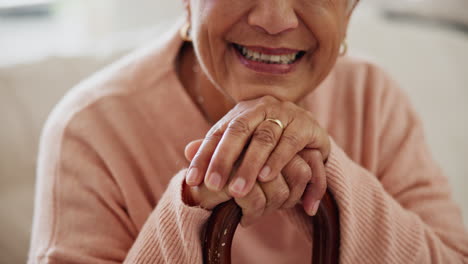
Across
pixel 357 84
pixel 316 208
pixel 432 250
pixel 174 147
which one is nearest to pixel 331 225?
pixel 316 208

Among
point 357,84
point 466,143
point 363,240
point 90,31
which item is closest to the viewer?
point 363,240

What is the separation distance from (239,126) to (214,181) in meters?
0.10

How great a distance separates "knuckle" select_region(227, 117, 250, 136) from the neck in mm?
314

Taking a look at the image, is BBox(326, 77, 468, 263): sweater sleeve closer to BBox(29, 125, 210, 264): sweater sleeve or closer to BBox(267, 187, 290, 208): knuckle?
BBox(267, 187, 290, 208): knuckle

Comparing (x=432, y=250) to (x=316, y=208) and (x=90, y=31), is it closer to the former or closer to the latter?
(x=316, y=208)

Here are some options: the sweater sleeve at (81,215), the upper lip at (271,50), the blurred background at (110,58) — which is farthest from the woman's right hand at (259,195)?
the blurred background at (110,58)

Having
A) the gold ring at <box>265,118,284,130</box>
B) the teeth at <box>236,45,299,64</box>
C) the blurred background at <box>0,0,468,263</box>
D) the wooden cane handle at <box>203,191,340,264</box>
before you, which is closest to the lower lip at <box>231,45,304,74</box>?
the teeth at <box>236,45,299,64</box>

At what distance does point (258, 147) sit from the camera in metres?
0.71

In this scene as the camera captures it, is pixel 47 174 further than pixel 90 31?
No

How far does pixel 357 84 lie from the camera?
4.01 feet

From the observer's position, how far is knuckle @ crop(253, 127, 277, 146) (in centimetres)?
72

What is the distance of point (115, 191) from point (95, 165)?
70 millimetres

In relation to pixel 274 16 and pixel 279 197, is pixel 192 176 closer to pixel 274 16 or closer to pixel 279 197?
pixel 279 197

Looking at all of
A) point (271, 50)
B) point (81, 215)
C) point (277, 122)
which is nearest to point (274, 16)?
point (271, 50)
